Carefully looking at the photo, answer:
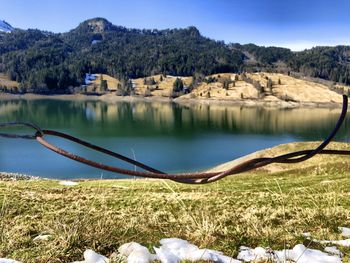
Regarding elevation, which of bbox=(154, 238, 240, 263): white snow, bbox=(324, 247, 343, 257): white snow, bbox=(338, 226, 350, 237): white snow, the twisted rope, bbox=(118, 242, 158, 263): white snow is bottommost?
bbox=(338, 226, 350, 237): white snow

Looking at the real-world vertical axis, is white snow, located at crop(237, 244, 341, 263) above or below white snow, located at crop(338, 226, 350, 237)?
above

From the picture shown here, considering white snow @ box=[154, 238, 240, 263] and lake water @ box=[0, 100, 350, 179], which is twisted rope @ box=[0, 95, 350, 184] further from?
lake water @ box=[0, 100, 350, 179]

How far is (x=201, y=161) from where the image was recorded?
5266cm

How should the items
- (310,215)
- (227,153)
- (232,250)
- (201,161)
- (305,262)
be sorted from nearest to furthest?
(305,262)
(232,250)
(310,215)
(201,161)
(227,153)

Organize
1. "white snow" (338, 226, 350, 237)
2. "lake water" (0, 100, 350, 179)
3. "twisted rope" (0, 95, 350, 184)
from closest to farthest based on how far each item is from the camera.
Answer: "twisted rope" (0, 95, 350, 184) → "white snow" (338, 226, 350, 237) → "lake water" (0, 100, 350, 179)

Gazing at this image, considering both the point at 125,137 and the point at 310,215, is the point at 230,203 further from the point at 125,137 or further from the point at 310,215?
the point at 125,137

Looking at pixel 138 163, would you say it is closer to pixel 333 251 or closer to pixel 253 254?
pixel 253 254

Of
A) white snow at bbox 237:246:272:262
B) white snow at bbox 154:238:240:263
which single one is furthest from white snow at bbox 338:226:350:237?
white snow at bbox 154:238:240:263

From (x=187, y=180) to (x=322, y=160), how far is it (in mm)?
32486

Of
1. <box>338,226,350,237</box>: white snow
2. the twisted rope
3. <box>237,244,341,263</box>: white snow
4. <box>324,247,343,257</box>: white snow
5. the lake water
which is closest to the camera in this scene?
the twisted rope

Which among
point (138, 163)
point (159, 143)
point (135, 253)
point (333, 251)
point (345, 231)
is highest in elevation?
point (138, 163)

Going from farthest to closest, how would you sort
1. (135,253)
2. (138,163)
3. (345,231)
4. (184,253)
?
1. (345,231)
2. (184,253)
3. (135,253)
4. (138,163)

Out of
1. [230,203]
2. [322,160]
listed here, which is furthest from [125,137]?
[230,203]

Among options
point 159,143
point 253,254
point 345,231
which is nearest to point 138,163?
point 253,254
